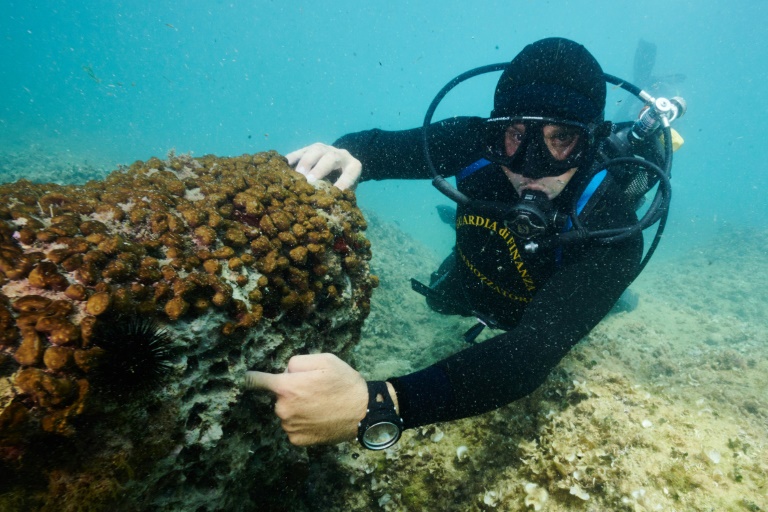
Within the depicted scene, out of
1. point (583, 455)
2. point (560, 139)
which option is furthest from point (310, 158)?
point (583, 455)

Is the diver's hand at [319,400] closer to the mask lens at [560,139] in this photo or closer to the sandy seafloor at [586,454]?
the sandy seafloor at [586,454]

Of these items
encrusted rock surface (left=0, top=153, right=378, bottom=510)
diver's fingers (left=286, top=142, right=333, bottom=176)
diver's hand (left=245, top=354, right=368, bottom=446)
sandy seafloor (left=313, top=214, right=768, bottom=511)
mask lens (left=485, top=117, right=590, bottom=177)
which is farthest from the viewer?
diver's fingers (left=286, top=142, right=333, bottom=176)

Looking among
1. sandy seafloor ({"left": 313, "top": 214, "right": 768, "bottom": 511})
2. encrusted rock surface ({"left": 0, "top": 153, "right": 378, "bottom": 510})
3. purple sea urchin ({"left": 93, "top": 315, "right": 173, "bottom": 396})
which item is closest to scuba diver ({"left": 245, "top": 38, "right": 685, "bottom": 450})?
encrusted rock surface ({"left": 0, "top": 153, "right": 378, "bottom": 510})

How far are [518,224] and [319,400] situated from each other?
255cm

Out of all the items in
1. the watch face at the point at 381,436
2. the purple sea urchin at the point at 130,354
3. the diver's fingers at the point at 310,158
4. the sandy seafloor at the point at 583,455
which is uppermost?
the diver's fingers at the point at 310,158

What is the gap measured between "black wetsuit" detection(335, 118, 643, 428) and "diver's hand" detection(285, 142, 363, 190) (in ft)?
2.10

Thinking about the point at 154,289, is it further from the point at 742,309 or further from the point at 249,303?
the point at 742,309

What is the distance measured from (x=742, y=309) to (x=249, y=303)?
22.1 metres

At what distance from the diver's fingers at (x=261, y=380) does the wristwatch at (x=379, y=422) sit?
0.59m

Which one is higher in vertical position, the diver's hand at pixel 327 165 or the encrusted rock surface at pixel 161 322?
the diver's hand at pixel 327 165

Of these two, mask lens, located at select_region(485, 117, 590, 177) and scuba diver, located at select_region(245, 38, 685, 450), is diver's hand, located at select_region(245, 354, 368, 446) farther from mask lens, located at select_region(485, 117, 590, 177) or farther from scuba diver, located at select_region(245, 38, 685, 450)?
mask lens, located at select_region(485, 117, 590, 177)

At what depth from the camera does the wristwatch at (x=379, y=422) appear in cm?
215

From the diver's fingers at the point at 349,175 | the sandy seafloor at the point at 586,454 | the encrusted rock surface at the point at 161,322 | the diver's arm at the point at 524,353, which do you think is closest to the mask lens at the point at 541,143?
the diver's arm at the point at 524,353

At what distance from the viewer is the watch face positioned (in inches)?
86.6
